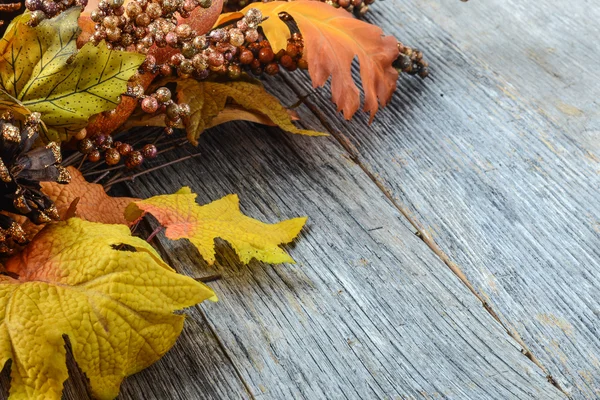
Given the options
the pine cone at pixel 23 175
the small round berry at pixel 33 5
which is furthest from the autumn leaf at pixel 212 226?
the small round berry at pixel 33 5

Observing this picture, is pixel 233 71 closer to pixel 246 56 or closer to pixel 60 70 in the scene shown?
pixel 246 56

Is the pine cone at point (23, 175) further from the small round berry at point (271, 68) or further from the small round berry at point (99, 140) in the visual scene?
the small round berry at point (271, 68)

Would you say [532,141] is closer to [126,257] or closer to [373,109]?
[373,109]

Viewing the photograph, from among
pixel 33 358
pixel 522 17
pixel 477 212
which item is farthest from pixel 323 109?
pixel 33 358

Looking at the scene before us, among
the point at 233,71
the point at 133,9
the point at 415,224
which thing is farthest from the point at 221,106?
the point at 415,224

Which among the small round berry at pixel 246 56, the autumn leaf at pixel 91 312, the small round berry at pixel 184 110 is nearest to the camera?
the autumn leaf at pixel 91 312
